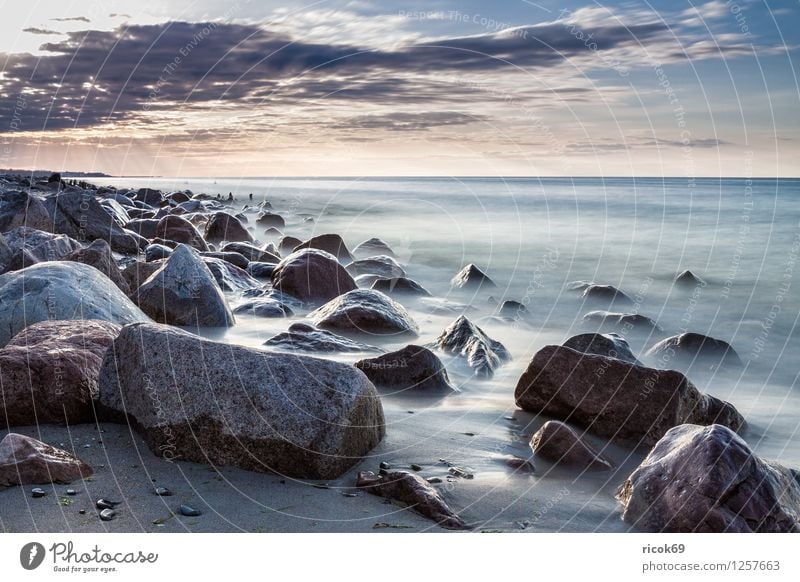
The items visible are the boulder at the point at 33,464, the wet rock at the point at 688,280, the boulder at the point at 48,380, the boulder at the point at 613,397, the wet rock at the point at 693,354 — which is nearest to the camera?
the boulder at the point at 33,464

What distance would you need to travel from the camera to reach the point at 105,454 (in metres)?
4.06

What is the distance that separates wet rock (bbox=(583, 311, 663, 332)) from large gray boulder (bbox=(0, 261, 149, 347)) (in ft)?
20.3

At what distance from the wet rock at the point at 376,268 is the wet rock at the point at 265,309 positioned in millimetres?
3527

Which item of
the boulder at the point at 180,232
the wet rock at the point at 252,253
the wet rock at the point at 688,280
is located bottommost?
the wet rock at the point at 688,280

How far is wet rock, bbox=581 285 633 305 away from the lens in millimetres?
11625

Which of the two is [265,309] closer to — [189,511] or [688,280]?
[189,511]

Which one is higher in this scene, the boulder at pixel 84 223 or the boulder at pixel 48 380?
the boulder at pixel 48 380

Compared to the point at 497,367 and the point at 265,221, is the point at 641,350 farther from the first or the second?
the point at 265,221

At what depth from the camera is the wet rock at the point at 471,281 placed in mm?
12496

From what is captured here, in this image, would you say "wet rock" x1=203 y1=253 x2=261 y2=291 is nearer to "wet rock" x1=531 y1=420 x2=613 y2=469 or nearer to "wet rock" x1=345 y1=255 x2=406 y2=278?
"wet rock" x1=345 y1=255 x2=406 y2=278

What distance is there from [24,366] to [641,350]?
6782 millimetres

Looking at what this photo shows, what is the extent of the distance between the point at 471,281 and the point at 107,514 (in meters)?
9.65

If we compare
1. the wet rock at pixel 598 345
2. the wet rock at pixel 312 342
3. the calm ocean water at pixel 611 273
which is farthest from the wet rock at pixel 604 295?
the wet rock at pixel 312 342

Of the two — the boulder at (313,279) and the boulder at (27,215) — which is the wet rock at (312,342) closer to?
the boulder at (313,279)
